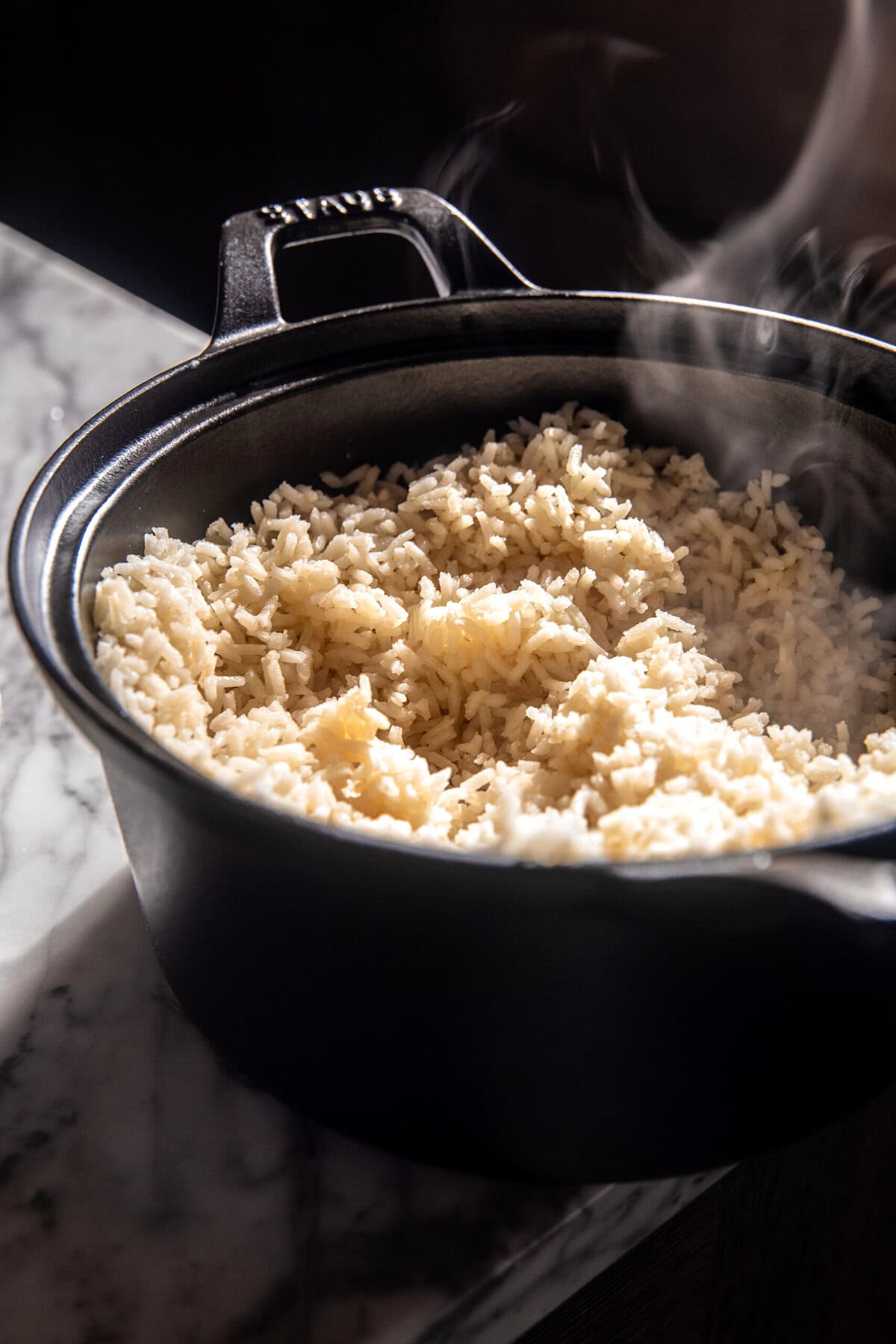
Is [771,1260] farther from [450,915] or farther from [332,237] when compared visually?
[332,237]

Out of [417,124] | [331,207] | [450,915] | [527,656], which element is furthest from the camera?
[417,124]

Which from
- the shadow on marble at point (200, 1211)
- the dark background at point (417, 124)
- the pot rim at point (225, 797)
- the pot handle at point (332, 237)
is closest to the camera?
the pot rim at point (225, 797)

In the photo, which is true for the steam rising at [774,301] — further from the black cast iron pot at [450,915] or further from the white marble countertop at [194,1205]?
the white marble countertop at [194,1205]

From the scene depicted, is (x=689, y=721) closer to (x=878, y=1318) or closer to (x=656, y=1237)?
(x=656, y=1237)

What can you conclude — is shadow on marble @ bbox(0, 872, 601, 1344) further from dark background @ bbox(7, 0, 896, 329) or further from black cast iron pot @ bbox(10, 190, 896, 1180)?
dark background @ bbox(7, 0, 896, 329)

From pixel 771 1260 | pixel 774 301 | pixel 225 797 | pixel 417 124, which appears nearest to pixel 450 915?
pixel 225 797

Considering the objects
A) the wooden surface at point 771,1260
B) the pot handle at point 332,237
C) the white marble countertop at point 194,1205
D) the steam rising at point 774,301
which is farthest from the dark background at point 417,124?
the white marble countertop at point 194,1205
